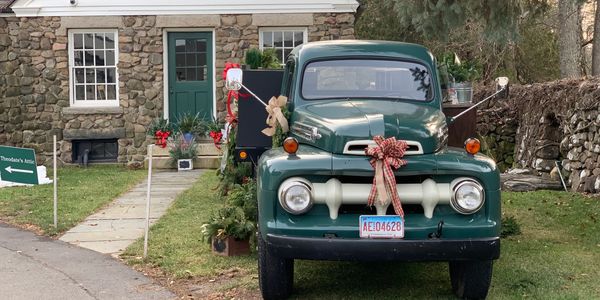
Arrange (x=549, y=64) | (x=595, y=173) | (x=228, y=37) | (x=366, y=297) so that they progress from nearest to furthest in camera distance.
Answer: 1. (x=366, y=297)
2. (x=595, y=173)
3. (x=228, y=37)
4. (x=549, y=64)

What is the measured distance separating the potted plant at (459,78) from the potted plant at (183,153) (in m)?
8.48

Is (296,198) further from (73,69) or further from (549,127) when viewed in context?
(73,69)

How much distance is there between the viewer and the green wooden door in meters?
16.4

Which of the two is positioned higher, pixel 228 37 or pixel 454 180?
pixel 228 37

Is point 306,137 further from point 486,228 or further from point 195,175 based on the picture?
point 195,175

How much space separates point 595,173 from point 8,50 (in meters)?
12.5

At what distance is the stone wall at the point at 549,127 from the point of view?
37.2ft

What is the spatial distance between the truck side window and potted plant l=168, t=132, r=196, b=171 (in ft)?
27.6

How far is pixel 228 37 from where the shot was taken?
16141mm

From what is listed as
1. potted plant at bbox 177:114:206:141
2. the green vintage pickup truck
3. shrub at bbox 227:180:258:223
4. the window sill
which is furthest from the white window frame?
the green vintage pickup truck

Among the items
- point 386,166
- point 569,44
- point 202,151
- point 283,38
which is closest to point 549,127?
point 569,44

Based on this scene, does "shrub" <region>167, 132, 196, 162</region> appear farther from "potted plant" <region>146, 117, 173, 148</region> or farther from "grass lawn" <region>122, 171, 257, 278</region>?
"grass lawn" <region>122, 171, 257, 278</region>

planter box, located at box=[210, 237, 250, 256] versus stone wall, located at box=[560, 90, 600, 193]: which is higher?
stone wall, located at box=[560, 90, 600, 193]

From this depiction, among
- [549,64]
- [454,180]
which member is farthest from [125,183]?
[549,64]
